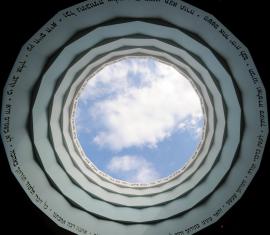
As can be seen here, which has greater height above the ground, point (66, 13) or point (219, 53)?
point (66, 13)

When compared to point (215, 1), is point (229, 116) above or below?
below

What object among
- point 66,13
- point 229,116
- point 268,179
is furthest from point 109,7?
point 268,179

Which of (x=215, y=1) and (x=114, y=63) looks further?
(x=114, y=63)

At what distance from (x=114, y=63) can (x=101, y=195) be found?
3.39m

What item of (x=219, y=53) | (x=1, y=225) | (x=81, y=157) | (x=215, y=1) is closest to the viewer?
(x=215, y=1)

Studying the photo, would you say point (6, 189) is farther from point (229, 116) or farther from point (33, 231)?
point (229, 116)

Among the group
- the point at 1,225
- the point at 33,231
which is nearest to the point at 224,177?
the point at 33,231

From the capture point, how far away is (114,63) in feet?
28.5

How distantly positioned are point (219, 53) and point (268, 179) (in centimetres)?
277

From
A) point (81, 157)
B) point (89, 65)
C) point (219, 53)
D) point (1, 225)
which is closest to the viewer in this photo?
point (219, 53)

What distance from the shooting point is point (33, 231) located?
23.2 ft

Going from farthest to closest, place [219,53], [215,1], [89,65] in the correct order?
[89,65] → [219,53] → [215,1]

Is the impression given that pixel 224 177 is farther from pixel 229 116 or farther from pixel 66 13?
pixel 66 13

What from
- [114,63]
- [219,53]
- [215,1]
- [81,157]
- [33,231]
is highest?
[114,63]
